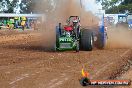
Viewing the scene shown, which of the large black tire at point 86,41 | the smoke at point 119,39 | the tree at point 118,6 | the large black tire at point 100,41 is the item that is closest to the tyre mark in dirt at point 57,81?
the large black tire at point 86,41

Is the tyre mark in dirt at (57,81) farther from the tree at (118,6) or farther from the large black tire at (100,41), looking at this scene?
the tree at (118,6)

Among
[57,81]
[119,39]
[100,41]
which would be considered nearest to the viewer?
[57,81]

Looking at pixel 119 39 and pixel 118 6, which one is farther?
pixel 118 6

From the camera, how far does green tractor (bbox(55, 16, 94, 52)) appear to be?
63.6ft

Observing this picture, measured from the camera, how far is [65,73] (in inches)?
479

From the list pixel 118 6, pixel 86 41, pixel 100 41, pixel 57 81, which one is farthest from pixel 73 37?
pixel 118 6

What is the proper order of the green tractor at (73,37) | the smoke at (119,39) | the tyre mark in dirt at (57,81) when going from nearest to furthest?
the tyre mark in dirt at (57,81) → the green tractor at (73,37) → the smoke at (119,39)

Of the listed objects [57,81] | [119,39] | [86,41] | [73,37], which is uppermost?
[73,37]

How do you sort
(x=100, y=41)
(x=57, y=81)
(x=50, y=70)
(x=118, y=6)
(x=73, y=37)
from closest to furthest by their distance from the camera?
1. (x=57, y=81)
2. (x=50, y=70)
3. (x=73, y=37)
4. (x=100, y=41)
5. (x=118, y=6)

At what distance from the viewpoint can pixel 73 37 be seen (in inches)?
774

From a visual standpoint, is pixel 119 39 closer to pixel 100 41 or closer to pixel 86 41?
pixel 100 41

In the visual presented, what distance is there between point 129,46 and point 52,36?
445 cm

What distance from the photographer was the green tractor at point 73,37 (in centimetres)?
1938

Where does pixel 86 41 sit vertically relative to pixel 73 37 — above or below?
below
